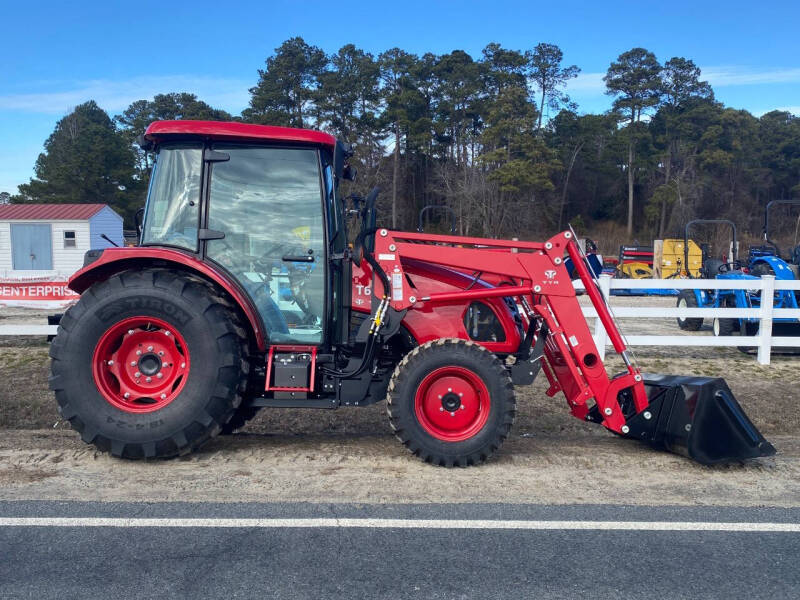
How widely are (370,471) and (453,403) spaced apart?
0.76 metres

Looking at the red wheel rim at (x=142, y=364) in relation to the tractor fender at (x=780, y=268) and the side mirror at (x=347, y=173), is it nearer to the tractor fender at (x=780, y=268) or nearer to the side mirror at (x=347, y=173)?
the side mirror at (x=347, y=173)

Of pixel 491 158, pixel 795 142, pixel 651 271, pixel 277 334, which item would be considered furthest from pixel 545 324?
pixel 795 142

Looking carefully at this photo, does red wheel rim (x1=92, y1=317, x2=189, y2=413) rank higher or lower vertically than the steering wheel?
lower

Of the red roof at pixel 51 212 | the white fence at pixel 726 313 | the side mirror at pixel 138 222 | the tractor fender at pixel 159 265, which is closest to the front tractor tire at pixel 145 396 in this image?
the tractor fender at pixel 159 265

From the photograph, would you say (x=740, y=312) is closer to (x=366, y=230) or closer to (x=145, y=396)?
(x=366, y=230)

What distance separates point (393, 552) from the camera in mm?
3750

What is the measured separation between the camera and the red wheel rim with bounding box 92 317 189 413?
5.20m

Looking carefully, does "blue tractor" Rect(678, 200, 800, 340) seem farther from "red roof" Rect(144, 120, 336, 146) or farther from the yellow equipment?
the yellow equipment

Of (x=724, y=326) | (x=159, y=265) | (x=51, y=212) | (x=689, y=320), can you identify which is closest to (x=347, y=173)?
(x=159, y=265)

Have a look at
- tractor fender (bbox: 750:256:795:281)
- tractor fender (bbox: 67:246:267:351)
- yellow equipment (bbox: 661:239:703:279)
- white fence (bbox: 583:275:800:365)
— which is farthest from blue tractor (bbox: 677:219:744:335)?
yellow equipment (bbox: 661:239:703:279)

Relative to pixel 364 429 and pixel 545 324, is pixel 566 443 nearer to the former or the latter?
pixel 545 324

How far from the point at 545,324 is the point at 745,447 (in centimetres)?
164

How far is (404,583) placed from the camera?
342cm

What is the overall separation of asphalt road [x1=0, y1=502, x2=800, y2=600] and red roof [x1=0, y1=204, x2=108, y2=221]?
1197 inches
